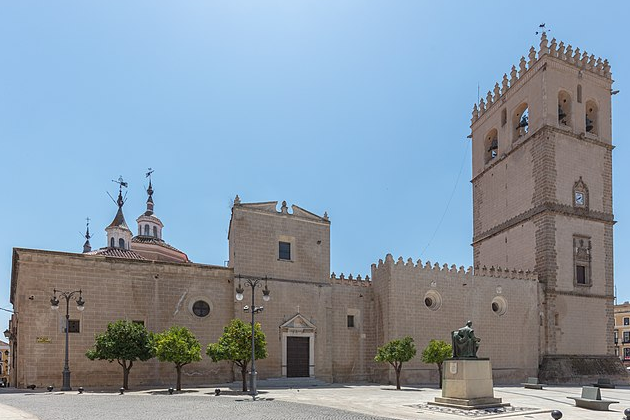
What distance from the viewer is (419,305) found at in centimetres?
2953

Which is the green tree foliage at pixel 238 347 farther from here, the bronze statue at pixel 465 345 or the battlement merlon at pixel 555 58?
the battlement merlon at pixel 555 58

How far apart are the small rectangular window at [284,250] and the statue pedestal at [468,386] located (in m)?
12.7

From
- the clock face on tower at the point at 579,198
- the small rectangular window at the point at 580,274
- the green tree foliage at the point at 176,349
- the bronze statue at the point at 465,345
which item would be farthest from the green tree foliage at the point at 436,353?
the clock face on tower at the point at 579,198

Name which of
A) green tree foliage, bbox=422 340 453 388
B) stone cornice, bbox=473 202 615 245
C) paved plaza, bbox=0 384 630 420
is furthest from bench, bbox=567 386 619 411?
stone cornice, bbox=473 202 615 245

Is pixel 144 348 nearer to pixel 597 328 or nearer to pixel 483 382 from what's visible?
pixel 483 382

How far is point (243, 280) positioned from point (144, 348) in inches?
246

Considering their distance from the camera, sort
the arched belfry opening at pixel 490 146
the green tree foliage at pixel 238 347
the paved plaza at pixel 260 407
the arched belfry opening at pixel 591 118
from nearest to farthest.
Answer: the paved plaza at pixel 260 407, the green tree foliage at pixel 238 347, the arched belfry opening at pixel 591 118, the arched belfry opening at pixel 490 146

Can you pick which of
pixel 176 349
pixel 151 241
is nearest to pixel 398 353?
pixel 176 349

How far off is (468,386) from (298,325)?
12.5 m

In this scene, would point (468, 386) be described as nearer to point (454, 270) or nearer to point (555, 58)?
point (454, 270)

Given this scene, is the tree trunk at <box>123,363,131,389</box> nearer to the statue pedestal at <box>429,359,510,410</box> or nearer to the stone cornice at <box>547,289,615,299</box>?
the statue pedestal at <box>429,359,510,410</box>

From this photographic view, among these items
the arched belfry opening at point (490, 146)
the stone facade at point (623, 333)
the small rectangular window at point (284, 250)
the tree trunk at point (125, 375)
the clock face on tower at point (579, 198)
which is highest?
the arched belfry opening at point (490, 146)

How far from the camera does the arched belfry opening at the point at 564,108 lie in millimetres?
35156

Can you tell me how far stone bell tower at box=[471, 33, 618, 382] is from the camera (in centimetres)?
3284
